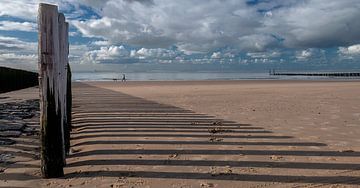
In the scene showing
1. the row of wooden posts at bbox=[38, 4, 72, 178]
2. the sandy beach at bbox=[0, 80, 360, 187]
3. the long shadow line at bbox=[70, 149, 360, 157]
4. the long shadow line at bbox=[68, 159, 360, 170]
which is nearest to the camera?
the row of wooden posts at bbox=[38, 4, 72, 178]

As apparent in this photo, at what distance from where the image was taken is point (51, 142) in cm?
497

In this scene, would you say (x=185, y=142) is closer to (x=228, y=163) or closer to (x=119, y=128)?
(x=228, y=163)

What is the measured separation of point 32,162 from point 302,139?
16.1 ft

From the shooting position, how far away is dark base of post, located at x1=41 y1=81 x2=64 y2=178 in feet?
16.2

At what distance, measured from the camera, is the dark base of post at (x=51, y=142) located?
4.93 metres

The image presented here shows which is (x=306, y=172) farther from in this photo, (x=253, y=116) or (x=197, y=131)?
(x=253, y=116)

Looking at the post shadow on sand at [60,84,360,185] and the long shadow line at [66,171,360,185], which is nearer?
the long shadow line at [66,171,360,185]

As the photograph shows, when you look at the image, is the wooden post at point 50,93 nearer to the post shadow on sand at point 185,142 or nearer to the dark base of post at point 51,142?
the dark base of post at point 51,142

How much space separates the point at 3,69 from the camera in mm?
22547

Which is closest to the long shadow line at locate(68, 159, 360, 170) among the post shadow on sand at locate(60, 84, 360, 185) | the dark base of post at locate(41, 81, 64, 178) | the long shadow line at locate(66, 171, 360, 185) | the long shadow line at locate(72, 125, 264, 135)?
the post shadow on sand at locate(60, 84, 360, 185)

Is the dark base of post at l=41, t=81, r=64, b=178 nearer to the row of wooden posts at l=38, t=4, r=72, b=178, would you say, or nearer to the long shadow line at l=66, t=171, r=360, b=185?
the row of wooden posts at l=38, t=4, r=72, b=178

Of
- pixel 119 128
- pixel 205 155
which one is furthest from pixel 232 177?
pixel 119 128

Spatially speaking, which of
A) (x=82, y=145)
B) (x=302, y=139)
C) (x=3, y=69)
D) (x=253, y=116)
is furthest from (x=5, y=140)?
(x=3, y=69)

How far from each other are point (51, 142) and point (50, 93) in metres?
0.63
